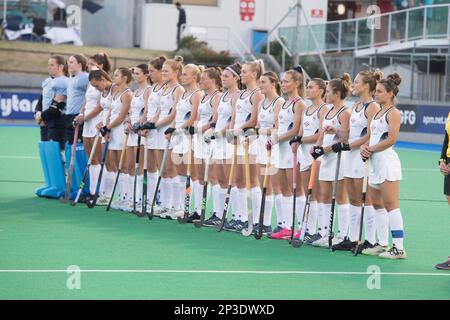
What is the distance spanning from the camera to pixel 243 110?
13422mm

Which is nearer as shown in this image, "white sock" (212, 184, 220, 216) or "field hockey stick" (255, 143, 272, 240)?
"field hockey stick" (255, 143, 272, 240)

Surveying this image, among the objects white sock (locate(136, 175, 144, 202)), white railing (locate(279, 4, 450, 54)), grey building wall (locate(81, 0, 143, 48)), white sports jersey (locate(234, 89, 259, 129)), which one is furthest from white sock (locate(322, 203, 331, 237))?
grey building wall (locate(81, 0, 143, 48))

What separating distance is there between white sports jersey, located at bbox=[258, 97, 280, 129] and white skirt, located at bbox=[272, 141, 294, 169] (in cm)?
35

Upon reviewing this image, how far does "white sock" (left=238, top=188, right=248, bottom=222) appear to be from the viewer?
13.5 m

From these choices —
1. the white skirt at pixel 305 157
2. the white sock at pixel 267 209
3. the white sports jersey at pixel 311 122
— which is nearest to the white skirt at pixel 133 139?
the white sock at pixel 267 209

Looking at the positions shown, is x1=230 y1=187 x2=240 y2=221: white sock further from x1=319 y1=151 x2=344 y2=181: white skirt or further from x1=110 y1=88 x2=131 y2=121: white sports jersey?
x1=110 y1=88 x2=131 y2=121: white sports jersey

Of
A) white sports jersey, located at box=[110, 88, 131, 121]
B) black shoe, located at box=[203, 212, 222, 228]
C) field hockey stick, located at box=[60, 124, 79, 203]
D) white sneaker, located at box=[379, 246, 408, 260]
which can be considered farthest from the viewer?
field hockey stick, located at box=[60, 124, 79, 203]

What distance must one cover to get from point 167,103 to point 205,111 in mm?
788

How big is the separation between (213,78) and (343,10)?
120 ft

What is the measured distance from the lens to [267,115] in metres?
13.1

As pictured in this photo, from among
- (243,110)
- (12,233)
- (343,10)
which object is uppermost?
(343,10)

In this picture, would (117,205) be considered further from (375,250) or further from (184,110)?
(375,250)

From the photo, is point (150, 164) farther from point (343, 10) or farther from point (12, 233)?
point (343, 10)
